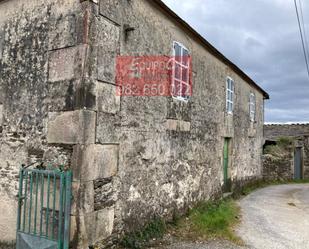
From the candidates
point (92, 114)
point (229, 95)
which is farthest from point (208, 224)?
point (229, 95)

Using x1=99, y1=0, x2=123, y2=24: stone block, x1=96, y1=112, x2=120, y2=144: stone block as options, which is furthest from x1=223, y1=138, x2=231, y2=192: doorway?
x1=99, y1=0, x2=123, y2=24: stone block

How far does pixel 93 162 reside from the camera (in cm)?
453

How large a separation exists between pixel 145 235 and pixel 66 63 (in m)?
3.09

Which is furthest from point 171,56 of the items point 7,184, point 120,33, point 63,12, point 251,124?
point 251,124

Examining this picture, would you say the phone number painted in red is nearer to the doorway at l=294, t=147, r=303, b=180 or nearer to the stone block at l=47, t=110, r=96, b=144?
the stone block at l=47, t=110, r=96, b=144

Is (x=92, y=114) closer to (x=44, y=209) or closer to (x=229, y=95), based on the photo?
(x=44, y=209)

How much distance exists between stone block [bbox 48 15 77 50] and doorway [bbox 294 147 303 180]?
1599 centimetres

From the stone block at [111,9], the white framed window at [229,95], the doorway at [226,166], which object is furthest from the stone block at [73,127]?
the white framed window at [229,95]

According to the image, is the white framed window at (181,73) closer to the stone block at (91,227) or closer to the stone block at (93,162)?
the stone block at (93,162)

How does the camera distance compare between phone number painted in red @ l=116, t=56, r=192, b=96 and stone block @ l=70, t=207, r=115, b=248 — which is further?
phone number painted in red @ l=116, t=56, r=192, b=96

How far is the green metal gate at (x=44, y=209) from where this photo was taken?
4320mm

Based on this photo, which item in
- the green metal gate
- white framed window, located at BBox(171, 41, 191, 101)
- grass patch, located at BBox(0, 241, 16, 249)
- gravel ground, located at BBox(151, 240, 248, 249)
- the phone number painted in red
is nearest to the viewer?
the green metal gate

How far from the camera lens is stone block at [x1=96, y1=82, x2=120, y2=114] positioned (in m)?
4.67

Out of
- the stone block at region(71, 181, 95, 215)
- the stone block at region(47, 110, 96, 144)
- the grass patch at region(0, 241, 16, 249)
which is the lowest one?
the grass patch at region(0, 241, 16, 249)
